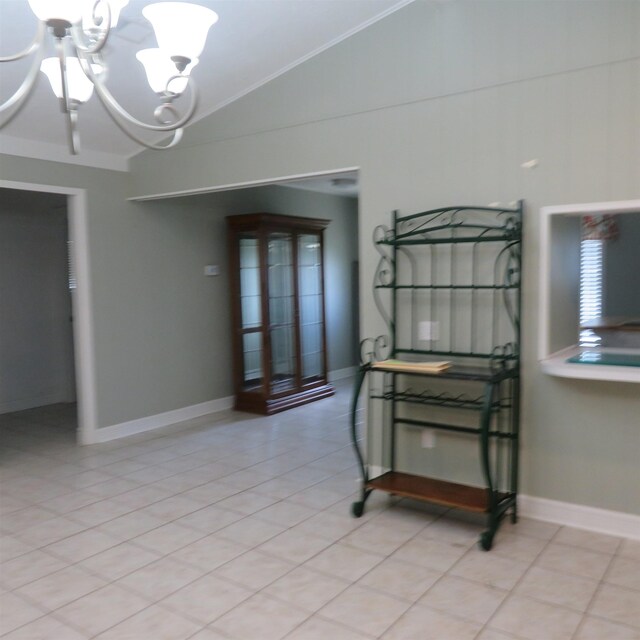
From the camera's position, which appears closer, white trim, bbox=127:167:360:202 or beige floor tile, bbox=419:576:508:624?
beige floor tile, bbox=419:576:508:624

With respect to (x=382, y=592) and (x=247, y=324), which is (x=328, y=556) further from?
(x=247, y=324)

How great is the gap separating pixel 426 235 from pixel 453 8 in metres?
1.24

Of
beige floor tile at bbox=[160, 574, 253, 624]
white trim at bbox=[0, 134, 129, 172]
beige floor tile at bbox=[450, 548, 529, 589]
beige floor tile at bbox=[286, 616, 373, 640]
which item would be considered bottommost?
beige floor tile at bbox=[286, 616, 373, 640]

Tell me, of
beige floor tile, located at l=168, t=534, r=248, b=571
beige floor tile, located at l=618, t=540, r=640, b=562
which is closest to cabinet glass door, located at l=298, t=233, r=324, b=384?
beige floor tile, located at l=168, t=534, r=248, b=571

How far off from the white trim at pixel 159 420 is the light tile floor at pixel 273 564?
65 cm

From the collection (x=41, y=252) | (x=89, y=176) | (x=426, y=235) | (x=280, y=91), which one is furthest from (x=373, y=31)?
(x=41, y=252)

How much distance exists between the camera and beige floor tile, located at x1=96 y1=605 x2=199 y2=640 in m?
2.32

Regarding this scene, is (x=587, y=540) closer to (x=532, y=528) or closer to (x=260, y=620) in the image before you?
(x=532, y=528)

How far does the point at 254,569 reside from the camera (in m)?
2.81

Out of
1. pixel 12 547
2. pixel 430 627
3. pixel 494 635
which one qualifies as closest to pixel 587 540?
pixel 494 635

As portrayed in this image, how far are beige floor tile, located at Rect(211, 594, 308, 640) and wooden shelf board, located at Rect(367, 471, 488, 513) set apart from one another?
3.18ft

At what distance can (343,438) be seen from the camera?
495cm

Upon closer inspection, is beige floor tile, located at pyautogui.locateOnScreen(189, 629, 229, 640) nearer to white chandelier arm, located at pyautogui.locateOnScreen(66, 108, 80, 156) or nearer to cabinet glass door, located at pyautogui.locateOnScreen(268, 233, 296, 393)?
white chandelier arm, located at pyautogui.locateOnScreen(66, 108, 80, 156)

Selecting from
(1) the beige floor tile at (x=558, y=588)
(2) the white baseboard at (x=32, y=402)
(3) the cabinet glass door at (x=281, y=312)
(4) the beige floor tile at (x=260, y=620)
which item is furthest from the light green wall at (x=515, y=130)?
(2) the white baseboard at (x=32, y=402)
